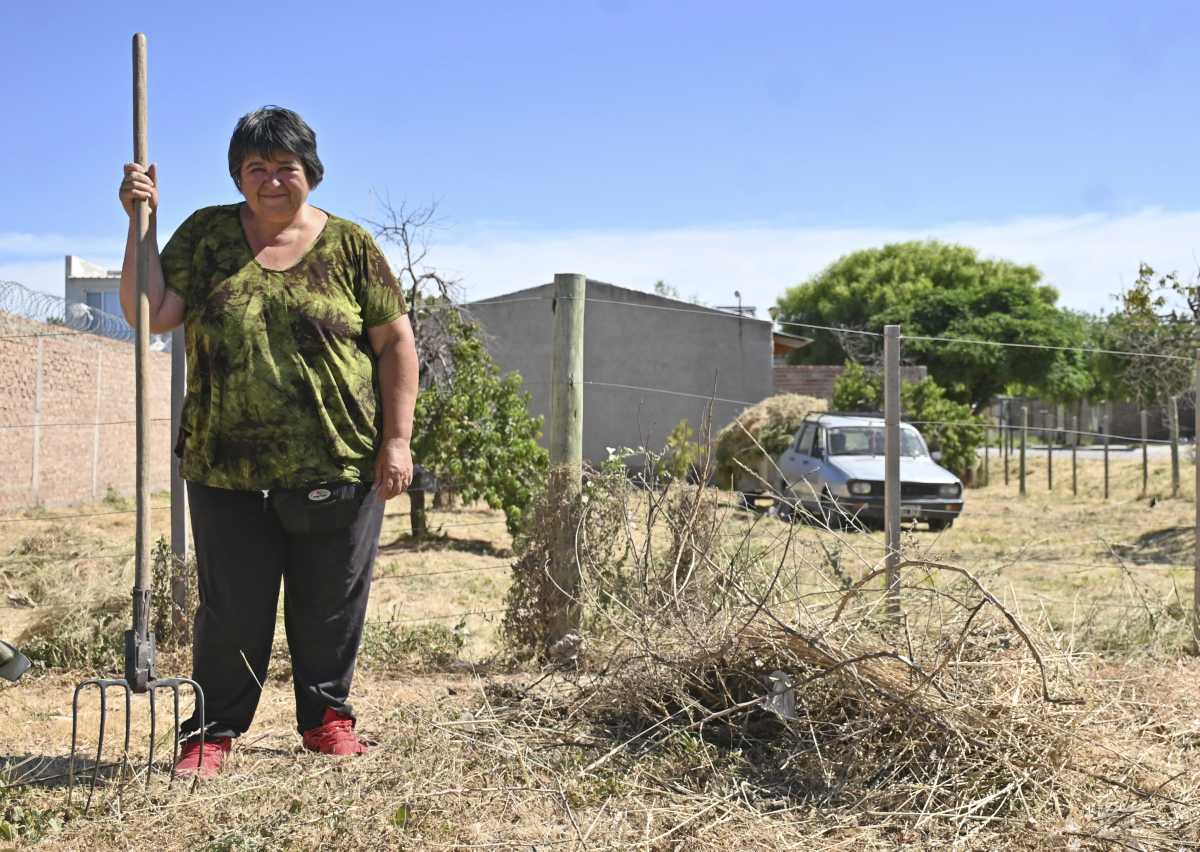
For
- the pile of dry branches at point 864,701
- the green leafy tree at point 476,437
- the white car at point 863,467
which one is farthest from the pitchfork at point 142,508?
the white car at point 863,467

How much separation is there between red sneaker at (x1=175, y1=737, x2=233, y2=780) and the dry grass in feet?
0.24

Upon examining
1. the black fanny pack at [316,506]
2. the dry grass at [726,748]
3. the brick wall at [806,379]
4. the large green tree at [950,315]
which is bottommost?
the dry grass at [726,748]

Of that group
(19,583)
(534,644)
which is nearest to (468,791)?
(534,644)

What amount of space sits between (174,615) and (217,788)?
6.78 ft

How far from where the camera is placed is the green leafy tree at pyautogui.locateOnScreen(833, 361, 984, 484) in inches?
700

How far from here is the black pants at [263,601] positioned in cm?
320

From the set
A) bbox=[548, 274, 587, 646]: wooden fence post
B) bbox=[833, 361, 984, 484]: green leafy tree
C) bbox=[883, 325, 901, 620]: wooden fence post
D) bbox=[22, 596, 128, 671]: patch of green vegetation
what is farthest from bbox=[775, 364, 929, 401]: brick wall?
bbox=[22, 596, 128, 671]: patch of green vegetation

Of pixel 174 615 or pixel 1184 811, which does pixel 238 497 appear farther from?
pixel 1184 811

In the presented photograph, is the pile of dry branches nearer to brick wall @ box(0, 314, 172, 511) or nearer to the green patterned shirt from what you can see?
the green patterned shirt

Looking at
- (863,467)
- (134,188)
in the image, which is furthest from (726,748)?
(863,467)

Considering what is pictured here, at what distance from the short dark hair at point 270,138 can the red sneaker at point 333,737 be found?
1.63 metres

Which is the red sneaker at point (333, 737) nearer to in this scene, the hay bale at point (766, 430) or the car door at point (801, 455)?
the car door at point (801, 455)

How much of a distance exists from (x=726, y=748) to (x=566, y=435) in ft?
5.95

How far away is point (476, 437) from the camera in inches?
392
